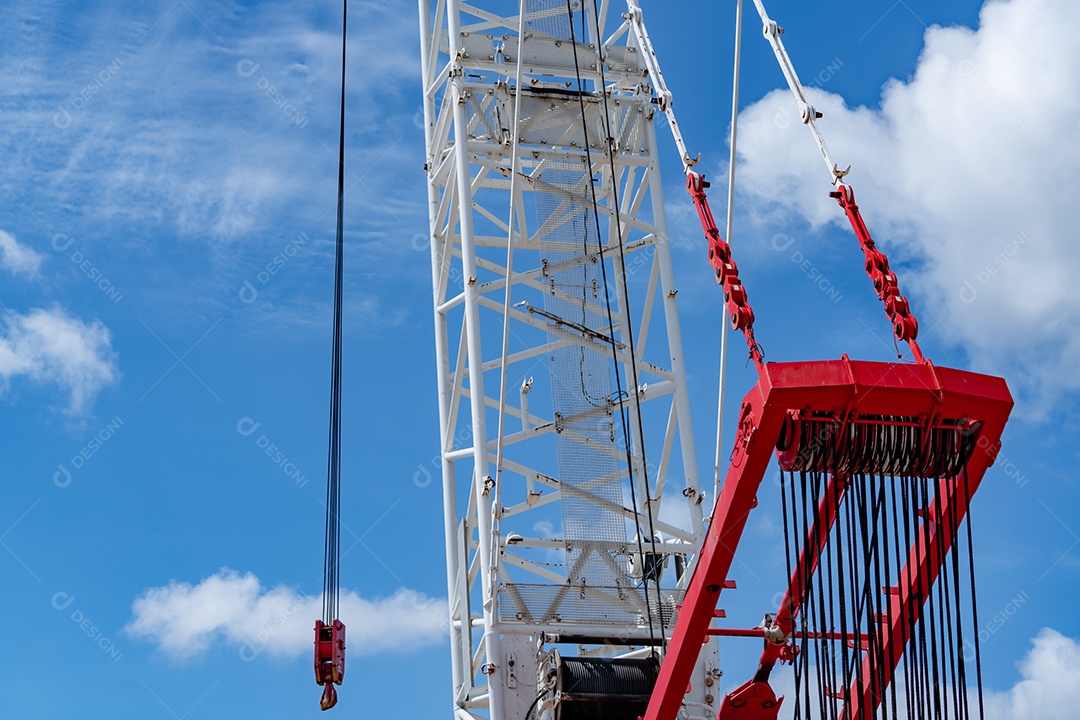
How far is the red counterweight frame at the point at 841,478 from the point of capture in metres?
16.8

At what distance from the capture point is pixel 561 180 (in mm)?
29078

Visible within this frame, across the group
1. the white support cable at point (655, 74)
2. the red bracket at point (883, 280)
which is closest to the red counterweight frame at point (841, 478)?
the red bracket at point (883, 280)

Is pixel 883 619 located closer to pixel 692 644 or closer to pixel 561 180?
pixel 692 644

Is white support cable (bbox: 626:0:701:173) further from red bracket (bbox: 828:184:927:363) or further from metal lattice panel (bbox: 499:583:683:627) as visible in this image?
metal lattice panel (bbox: 499:583:683:627)

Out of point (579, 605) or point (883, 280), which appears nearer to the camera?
point (883, 280)

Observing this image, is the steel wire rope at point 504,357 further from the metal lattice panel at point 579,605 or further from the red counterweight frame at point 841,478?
the red counterweight frame at point 841,478

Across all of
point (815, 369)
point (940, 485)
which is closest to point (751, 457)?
point (815, 369)

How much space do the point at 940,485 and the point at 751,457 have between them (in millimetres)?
2748

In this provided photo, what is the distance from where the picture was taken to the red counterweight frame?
16.8m

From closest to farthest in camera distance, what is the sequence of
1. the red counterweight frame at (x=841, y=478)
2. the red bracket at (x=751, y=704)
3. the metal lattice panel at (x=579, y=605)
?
the red counterweight frame at (x=841, y=478) < the red bracket at (x=751, y=704) < the metal lattice panel at (x=579, y=605)

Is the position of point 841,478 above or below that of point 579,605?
below

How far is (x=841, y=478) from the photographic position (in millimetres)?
17578

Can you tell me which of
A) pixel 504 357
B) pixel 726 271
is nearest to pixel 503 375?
pixel 504 357

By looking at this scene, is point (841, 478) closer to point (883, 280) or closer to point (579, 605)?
point (883, 280)
